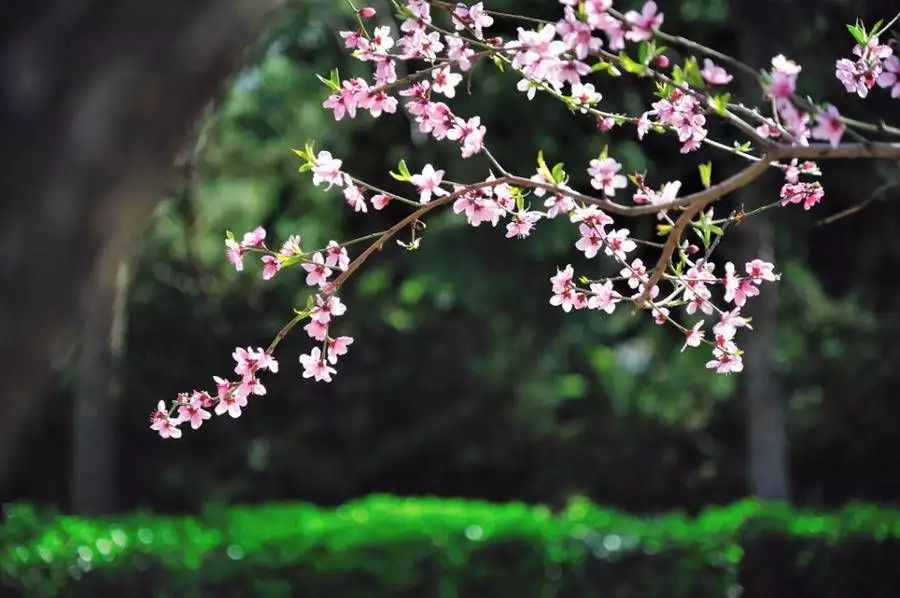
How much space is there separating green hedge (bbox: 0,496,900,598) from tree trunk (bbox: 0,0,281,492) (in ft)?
19.0

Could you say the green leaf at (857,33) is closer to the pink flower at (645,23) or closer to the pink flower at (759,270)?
the pink flower at (759,270)

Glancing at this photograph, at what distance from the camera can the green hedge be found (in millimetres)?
7273

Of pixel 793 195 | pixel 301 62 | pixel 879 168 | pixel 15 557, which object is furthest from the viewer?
pixel 301 62

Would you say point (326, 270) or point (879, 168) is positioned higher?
point (879, 168)

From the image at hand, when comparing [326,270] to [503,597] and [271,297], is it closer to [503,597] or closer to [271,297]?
[503,597]

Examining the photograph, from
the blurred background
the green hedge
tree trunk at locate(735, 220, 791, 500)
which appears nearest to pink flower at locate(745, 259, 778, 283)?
the green hedge

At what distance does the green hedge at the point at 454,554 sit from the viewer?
7273 millimetres

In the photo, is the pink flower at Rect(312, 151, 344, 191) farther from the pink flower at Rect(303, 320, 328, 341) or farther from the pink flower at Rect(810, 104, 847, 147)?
the pink flower at Rect(810, 104, 847, 147)

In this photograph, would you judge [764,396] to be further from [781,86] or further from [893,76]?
[781,86]

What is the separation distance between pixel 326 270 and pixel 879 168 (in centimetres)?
636

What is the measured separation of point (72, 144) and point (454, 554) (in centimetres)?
614

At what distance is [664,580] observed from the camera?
7785mm

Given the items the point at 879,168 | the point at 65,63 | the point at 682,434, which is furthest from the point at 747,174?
the point at 682,434

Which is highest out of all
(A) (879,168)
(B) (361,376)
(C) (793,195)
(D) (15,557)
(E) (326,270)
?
(A) (879,168)
